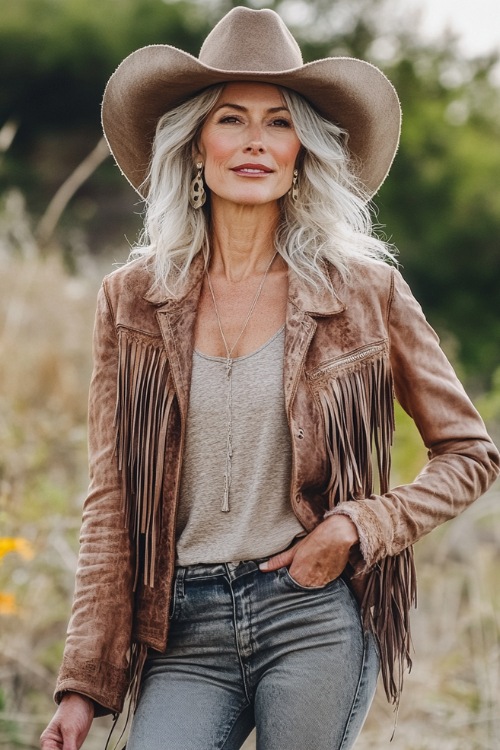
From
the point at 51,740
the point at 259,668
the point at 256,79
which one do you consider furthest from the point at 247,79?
the point at 51,740

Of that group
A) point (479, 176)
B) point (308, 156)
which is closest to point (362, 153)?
point (308, 156)

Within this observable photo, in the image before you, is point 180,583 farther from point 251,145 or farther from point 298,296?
point 251,145

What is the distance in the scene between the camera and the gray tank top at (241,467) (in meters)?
2.37

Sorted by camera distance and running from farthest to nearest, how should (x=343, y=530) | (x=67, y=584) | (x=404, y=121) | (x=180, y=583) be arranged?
(x=404, y=121) < (x=67, y=584) < (x=180, y=583) < (x=343, y=530)

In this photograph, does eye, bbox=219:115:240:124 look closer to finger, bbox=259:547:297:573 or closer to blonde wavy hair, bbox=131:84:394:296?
blonde wavy hair, bbox=131:84:394:296

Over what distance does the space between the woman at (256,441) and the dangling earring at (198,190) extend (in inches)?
1.4

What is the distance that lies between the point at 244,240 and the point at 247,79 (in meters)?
0.40

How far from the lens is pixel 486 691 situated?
14.0 ft

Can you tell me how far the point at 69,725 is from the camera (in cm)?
241

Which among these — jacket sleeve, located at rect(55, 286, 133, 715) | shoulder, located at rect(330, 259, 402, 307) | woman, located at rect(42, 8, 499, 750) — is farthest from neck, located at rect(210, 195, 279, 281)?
jacket sleeve, located at rect(55, 286, 133, 715)

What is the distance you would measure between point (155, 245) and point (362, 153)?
24.6 inches

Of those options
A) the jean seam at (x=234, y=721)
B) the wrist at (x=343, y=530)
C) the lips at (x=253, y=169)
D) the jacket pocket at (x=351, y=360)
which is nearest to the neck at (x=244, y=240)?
the lips at (x=253, y=169)

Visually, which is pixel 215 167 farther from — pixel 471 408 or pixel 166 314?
pixel 471 408

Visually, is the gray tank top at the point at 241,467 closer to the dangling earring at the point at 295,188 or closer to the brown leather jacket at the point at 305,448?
the brown leather jacket at the point at 305,448
